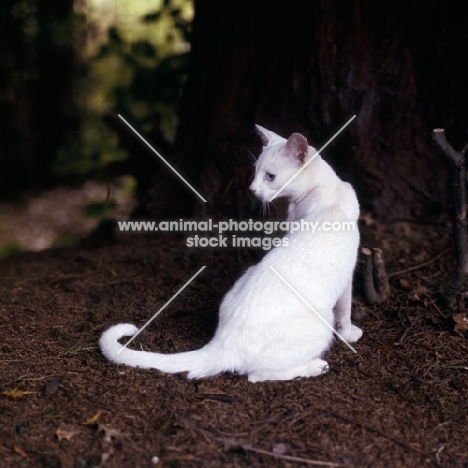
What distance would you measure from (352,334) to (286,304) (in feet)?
2.06

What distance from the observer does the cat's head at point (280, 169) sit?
3.09m

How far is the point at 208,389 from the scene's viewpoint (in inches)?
108

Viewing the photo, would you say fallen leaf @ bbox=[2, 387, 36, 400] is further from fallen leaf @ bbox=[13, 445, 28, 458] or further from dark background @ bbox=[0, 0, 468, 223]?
dark background @ bbox=[0, 0, 468, 223]

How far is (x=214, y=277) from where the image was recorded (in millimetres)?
3906

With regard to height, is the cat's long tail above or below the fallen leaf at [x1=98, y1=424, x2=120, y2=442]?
above

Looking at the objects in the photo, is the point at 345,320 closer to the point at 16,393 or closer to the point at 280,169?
the point at 280,169

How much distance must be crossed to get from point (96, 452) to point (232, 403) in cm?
64

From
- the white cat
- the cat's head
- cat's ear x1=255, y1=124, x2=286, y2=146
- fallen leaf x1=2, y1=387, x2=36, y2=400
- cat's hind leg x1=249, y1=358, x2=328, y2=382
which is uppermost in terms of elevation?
cat's ear x1=255, y1=124, x2=286, y2=146

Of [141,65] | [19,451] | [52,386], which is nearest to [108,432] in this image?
[19,451]

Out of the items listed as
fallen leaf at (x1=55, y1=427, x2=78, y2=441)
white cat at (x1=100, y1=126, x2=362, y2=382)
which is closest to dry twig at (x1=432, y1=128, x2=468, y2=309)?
white cat at (x1=100, y1=126, x2=362, y2=382)

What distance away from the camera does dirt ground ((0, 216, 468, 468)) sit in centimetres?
237

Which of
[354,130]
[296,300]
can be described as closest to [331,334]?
[296,300]

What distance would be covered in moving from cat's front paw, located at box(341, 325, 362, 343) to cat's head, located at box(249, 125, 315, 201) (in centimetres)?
80

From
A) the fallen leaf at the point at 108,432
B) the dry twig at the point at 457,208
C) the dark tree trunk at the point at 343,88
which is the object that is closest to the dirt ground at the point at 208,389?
the fallen leaf at the point at 108,432
